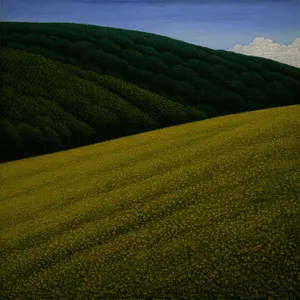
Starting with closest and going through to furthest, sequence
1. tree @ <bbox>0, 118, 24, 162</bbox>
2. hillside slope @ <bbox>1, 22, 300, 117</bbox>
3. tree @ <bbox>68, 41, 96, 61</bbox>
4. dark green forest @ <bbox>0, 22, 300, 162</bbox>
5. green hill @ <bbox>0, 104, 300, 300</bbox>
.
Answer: green hill @ <bbox>0, 104, 300, 300</bbox>, tree @ <bbox>0, 118, 24, 162</bbox>, dark green forest @ <bbox>0, 22, 300, 162</bbox>, hillside slope @ <bbox>1, 22, 300, 117</bbox>, tree @ <bbox>68, 41, 96, 61</bbox>

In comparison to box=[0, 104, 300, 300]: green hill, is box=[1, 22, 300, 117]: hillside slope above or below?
above

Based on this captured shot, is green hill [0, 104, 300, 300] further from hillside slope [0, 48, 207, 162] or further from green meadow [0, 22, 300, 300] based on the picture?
hillside slope [0, 48, 207, 162]

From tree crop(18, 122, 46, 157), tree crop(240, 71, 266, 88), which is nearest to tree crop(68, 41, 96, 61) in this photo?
tree crop(18, 122, 46, 157)

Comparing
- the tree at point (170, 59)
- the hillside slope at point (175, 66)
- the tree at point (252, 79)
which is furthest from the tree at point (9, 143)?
the tree at point (252, 79)

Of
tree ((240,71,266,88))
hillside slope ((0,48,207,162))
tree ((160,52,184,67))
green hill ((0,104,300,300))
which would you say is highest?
tree ((160,52,184,67))

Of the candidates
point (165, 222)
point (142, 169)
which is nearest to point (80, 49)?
point (142, 169)

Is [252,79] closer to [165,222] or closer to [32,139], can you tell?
[32,139]

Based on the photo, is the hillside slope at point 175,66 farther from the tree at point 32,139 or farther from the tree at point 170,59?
the tree at point 32,139
